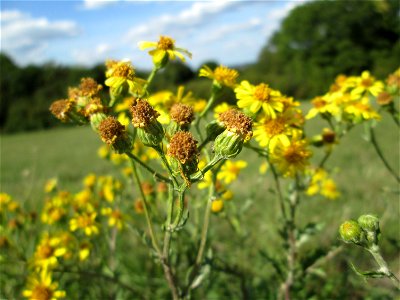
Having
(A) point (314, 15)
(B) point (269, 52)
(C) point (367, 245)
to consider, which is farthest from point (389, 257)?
(B) point (269, 52)

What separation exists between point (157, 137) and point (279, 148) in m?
0.93

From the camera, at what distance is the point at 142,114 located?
166cm

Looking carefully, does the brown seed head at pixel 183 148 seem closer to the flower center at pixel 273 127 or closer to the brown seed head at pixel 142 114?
the brown seed head at pixel 142 114

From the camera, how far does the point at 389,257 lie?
376cm

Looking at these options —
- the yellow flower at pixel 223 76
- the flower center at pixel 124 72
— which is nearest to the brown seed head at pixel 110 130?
the flower center at pixel 124 72

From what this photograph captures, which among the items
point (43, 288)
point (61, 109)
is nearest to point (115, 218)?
point (43, 288)

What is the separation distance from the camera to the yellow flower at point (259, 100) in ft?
6.93

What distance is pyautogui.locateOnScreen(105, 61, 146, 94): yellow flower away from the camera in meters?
2.00

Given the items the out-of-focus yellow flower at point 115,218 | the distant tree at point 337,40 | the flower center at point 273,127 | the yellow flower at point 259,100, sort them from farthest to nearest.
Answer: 1. the distant tree at point 337,40
2. the out-of-focus yellow flower at point 115,218
3. the flower center at point 273,127
4. the yellow flower at point 259,100

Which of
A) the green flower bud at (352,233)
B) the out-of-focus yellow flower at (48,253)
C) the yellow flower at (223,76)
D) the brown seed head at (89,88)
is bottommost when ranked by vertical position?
the out-of-focus yellow flower at (48,253)

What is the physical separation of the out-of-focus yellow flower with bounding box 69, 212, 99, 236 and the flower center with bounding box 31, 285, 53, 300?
0.55 m

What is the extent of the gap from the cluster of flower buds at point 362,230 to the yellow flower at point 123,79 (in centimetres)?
115

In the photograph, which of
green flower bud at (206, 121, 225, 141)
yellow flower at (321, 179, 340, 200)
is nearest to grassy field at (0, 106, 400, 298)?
yellow flower at (321, 179, 340, 200)

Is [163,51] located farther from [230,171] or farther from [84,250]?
[84,250]
